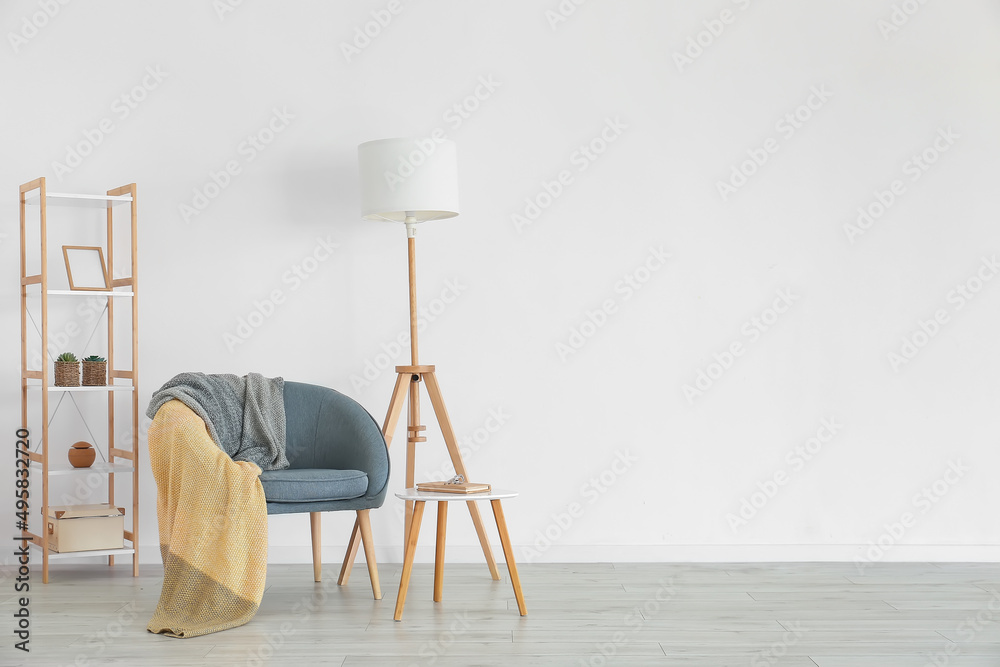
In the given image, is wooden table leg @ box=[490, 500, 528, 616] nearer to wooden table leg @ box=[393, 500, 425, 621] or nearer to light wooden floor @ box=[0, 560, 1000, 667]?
light wooden floor @ box=[0, 560, 1000, 667]

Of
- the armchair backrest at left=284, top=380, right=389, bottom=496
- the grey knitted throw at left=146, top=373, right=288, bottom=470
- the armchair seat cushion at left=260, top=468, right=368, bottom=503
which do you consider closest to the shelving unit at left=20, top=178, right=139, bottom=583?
the grey knitted throw at left=146, top=373, right=288, bottom=470

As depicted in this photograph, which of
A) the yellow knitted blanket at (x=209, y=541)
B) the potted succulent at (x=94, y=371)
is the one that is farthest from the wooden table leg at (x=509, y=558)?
the potted succulent at (x=94, y=371)

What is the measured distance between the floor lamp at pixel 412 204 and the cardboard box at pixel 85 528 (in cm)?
93

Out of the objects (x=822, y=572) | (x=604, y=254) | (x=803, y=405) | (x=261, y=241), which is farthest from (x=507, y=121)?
(x=822, y=572)

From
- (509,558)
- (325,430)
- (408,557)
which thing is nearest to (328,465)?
(325,430)

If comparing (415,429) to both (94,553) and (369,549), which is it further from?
(94,553)

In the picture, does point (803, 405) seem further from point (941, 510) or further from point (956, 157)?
point (956, 157)

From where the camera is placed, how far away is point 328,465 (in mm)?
3564

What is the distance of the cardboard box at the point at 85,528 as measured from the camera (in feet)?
11.8

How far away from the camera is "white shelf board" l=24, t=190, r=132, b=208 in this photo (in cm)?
370

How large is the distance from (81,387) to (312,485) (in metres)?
1.18

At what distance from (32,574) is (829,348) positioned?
3395mm

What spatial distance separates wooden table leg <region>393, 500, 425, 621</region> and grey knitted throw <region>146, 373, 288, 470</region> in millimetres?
653

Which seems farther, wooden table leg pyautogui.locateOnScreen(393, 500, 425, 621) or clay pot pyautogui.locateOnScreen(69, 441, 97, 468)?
clay pot pyautogui.locateOnScreen(69, 441, 97, 468)
